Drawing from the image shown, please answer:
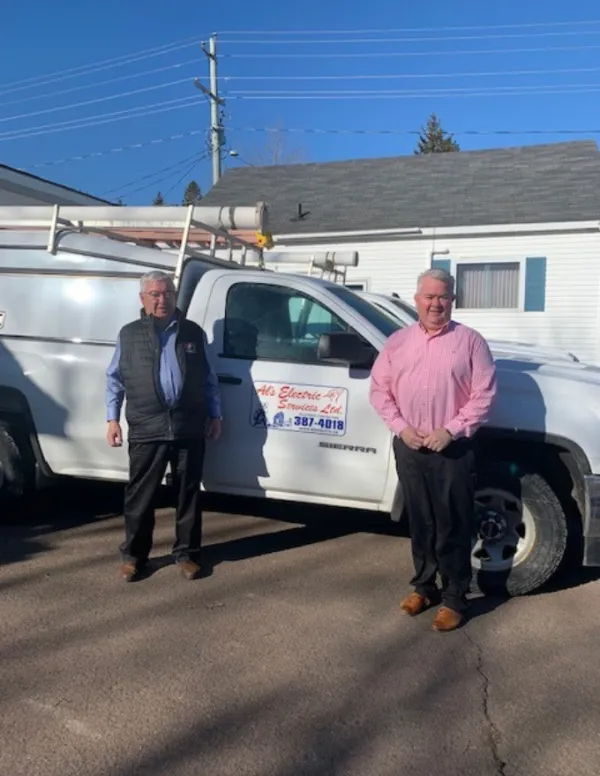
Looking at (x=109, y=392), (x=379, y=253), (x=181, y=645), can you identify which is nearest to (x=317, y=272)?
(x=379, y=253)

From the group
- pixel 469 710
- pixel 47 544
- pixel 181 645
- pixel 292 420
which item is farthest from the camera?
pixel 47 544

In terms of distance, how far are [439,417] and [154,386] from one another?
1668mm

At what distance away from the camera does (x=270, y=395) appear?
196 inches

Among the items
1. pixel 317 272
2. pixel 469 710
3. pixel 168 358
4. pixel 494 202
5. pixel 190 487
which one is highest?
pixel 494 202

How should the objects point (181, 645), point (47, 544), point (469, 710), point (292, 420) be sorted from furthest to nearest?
Answer: point (47, 544) < point (292, 420) < point (181, 645) < point (469, 710)

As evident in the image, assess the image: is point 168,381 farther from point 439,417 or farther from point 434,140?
point 434,140

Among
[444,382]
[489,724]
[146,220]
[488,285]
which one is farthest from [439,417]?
[488,285]

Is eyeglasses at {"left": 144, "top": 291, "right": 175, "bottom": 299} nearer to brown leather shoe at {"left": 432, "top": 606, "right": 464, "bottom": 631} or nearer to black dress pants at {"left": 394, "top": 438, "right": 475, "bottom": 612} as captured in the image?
black dress pants at {"left": 394, "top": 438, "right": 475, "bottom": 612}

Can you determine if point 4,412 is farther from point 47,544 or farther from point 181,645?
point 181,645

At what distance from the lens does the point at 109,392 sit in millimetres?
4762

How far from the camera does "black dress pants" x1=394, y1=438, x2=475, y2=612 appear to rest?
4070 mm

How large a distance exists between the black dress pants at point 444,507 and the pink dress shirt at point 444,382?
0.15m

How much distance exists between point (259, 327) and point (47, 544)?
2.16m

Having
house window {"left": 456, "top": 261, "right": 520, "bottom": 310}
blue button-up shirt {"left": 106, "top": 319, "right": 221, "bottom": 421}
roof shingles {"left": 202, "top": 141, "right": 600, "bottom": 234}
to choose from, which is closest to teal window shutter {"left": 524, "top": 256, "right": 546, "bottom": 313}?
house window {"left": 456, "top": 261, "right": 520, "bottom": 310}
